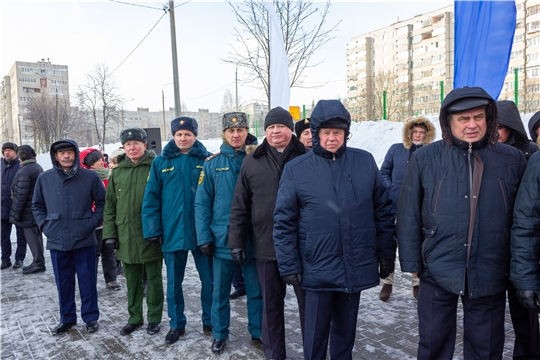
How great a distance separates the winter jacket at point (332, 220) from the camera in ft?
9.61

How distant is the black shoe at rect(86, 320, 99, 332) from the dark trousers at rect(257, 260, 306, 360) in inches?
76.7

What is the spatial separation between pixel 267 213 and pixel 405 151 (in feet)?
7.35

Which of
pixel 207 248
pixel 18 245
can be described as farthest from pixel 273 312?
pixel 18 245

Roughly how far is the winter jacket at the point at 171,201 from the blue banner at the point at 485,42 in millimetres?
3476

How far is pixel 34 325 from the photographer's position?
4645mm

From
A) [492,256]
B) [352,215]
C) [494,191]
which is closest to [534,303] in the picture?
[492,256]

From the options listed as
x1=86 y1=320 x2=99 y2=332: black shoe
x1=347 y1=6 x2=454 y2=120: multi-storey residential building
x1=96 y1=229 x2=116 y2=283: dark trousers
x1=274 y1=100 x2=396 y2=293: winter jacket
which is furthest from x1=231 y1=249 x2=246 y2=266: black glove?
x1=347 y1=6 x2=454 y2=120: multi-storey residential building

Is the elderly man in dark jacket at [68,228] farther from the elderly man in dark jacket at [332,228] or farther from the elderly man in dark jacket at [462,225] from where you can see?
the elderly man in dark jacket at [462,225]

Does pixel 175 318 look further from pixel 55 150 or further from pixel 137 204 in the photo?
pixel 55 150

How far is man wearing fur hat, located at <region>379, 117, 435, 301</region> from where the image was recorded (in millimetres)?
4891

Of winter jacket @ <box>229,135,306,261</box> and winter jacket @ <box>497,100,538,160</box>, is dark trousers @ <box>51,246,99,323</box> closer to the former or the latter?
winter jacket @ <box>229,135,306,261</box>

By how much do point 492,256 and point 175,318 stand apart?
289 centimetres

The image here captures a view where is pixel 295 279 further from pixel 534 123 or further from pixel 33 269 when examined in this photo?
pixel 33 269

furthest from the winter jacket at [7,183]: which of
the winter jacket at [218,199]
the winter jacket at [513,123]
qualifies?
the winter jacket at [513,123]
